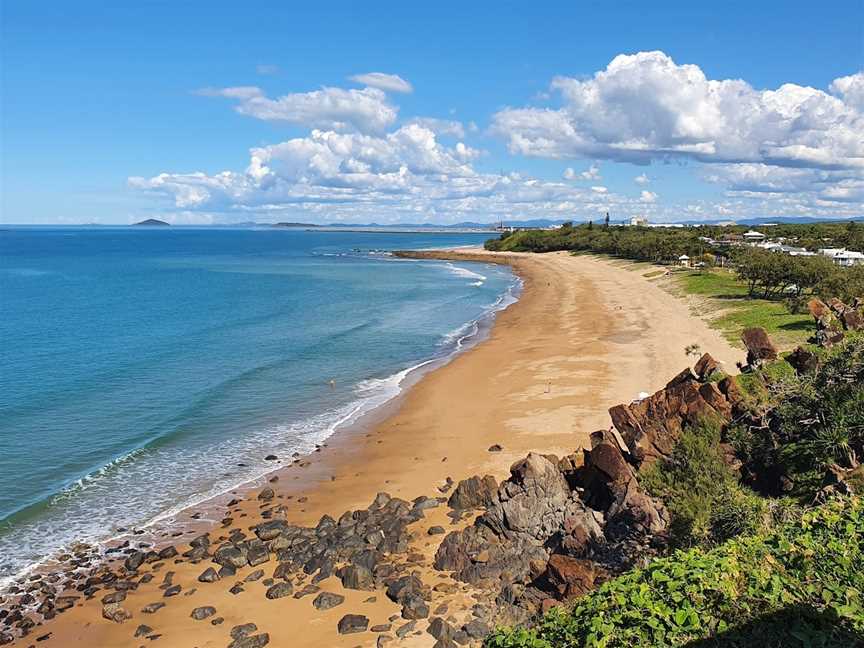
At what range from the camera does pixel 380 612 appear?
15.6m

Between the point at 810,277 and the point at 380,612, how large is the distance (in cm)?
4635

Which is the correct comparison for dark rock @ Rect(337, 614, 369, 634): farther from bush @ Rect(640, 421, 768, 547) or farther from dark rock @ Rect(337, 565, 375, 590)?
bush @ Rect(640, 421, 768, 547)

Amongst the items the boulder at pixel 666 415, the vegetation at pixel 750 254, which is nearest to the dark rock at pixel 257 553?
the boulder at pixel 666 415

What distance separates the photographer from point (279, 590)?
1683 centimetres

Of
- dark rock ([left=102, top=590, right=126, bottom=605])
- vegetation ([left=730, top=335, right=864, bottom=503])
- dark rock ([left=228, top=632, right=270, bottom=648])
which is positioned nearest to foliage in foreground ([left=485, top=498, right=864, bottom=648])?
vegetation ([left=730, top=335, right=864, bottom=503])

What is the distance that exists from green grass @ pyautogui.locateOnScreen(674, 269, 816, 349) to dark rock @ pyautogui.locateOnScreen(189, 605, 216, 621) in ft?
101

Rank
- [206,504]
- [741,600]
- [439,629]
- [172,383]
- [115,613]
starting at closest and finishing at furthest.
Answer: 1. [741,600]
2. [439,629]
3. [115,613]
4. [206,504]
5. [172,383]

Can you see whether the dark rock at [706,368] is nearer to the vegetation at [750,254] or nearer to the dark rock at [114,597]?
the dark rock at [114,597]

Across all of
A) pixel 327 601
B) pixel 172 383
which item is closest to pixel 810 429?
pixel 327 601

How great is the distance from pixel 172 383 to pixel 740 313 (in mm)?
39213

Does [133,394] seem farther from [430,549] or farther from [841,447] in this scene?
[841,447]

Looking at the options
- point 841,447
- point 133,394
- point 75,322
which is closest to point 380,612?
point 841,447

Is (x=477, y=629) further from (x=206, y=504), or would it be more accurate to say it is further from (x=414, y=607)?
(x=206, y=504)

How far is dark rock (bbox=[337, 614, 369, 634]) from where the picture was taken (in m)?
15.0
